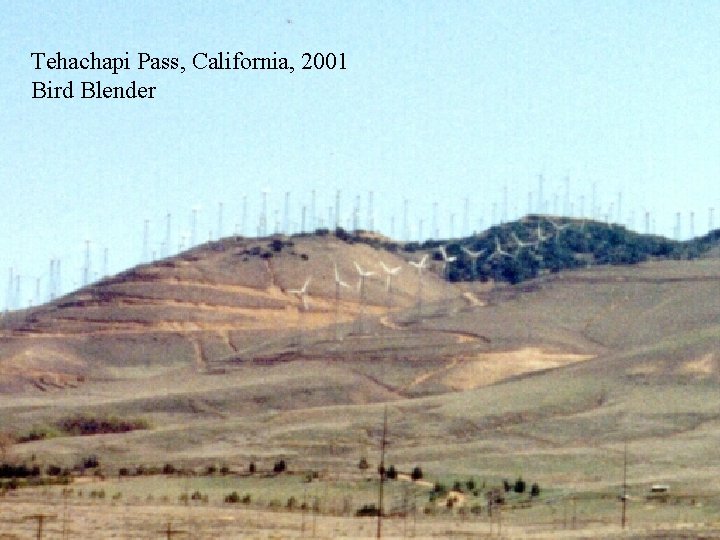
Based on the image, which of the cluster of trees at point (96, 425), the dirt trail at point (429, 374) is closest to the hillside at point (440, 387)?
the dirt trail at point (429, 374)

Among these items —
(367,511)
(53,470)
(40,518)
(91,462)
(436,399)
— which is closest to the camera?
(40,518)

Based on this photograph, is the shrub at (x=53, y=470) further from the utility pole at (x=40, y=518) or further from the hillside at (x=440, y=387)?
the utility pole at (x=40, y=518)

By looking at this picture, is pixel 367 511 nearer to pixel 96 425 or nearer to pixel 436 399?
pixel 96 425

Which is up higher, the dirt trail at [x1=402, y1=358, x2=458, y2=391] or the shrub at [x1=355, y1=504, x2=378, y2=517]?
the dirt trail at [x1=402, y1=358, x2=458, y2=391]

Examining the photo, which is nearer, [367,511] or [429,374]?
[367,511]

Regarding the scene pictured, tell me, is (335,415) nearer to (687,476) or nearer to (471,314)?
(687,476)

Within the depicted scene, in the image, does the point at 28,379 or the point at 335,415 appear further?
the point at 28,379

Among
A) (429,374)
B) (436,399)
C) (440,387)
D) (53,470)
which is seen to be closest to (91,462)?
(53,470)

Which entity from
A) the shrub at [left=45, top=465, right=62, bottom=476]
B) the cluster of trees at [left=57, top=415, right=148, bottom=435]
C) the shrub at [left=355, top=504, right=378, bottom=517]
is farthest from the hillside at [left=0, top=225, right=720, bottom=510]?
the shrub at [left=355, top=504, right=378, bottom=517]

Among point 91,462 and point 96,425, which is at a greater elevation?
point 96,425

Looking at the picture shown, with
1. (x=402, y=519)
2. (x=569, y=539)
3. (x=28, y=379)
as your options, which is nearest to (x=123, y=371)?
(x=28, y=379)

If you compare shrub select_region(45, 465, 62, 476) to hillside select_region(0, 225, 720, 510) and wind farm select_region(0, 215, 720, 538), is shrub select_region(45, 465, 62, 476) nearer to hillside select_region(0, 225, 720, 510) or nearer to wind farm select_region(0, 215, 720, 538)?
wind farm select_region(0, 215, 720, 538)
